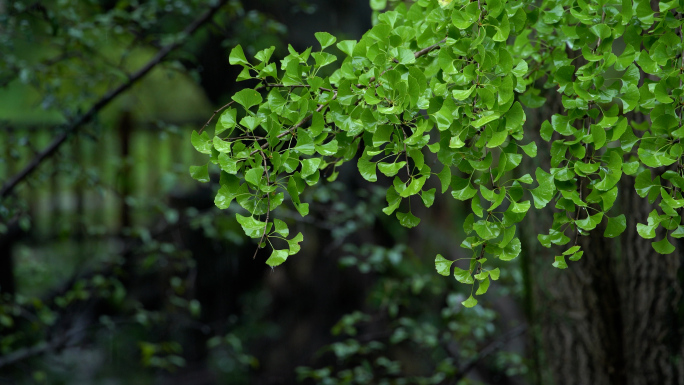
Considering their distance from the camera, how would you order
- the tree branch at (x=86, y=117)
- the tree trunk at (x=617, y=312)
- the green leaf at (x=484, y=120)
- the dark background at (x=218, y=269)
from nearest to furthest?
the green leaf at (x=484, y=120), the tree trunk at (x=617, y=312), the dark background at (x=218, y=269), the tree branch at (x=86, y=117)

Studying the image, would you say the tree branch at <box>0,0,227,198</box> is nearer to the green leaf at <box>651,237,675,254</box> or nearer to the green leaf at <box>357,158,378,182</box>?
the green leaf at <box>357,158,378,182</box>

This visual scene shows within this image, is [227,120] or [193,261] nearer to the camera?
[227,120]

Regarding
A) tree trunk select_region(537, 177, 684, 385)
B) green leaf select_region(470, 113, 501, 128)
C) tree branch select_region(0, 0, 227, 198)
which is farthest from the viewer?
tree branch select_region(0, 0, 227, 198)

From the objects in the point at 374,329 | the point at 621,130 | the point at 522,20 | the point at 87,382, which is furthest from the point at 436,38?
the point at 87,382

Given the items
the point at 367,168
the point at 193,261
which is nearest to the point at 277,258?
the point at 367,168

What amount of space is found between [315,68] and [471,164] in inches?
10.1

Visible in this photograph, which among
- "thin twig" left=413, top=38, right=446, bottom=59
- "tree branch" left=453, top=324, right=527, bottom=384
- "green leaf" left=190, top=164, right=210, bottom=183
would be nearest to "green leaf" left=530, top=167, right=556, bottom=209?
"thin twig" left=413, top=38, right=446, bottom=59

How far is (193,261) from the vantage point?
233 centimetres

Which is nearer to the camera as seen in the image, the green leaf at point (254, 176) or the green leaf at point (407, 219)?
the green leaf at point (254, 176)

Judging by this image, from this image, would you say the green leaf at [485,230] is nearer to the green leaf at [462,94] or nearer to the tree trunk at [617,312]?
the green leaf at [462,94]

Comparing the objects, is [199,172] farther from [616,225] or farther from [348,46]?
[616,225]

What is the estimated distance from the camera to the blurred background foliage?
210cm

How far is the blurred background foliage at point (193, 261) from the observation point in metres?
2.10

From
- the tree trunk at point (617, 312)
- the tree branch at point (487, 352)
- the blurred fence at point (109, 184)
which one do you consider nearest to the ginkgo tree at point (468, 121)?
the tree trunk at point (617, 312)
